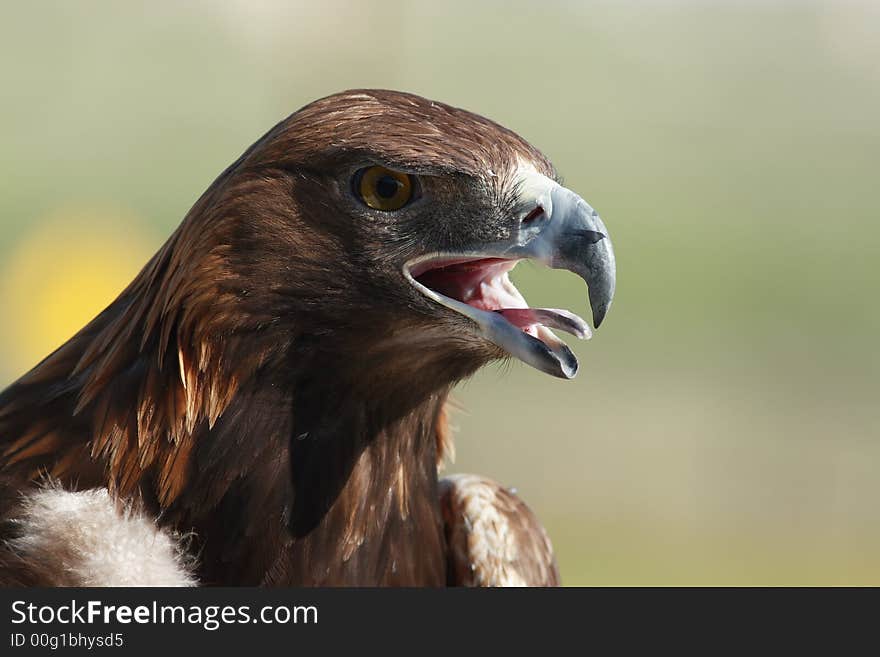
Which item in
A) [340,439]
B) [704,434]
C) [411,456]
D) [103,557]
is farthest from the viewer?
[704,434]

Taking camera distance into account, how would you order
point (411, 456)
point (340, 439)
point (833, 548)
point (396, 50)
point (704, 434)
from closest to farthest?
1. point (340, 439)
2. point (411, 456)
3. point (396, 50)
4. point (833, 548)
5. point (704, 434)

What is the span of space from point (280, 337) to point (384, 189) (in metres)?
0.41

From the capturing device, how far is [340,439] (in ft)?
9.62

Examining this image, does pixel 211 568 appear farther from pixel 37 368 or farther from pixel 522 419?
pixel 522 419

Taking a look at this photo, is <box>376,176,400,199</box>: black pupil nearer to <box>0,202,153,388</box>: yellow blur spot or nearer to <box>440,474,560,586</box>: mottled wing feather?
<box>440,474,560,586</box>: mottled wing feather

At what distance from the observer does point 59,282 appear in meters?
9.09

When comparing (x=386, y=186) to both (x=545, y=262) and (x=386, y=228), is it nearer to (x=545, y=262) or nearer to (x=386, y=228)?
(x=386, y=228)

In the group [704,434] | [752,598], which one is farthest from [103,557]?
[704,434]

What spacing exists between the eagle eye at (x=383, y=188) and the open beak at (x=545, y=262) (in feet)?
0.47

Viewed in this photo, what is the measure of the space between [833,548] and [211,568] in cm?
923

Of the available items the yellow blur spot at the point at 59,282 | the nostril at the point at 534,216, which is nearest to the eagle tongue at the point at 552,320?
the nostril at the point at 534,216

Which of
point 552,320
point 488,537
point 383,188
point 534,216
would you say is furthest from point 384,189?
point 488,537

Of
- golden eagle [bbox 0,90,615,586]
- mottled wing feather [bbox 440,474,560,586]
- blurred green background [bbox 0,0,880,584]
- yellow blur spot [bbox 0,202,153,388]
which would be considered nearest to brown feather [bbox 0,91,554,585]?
golden eagle [bbox 0,90,615,586]

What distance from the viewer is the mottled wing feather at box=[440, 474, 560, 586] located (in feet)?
11.3
